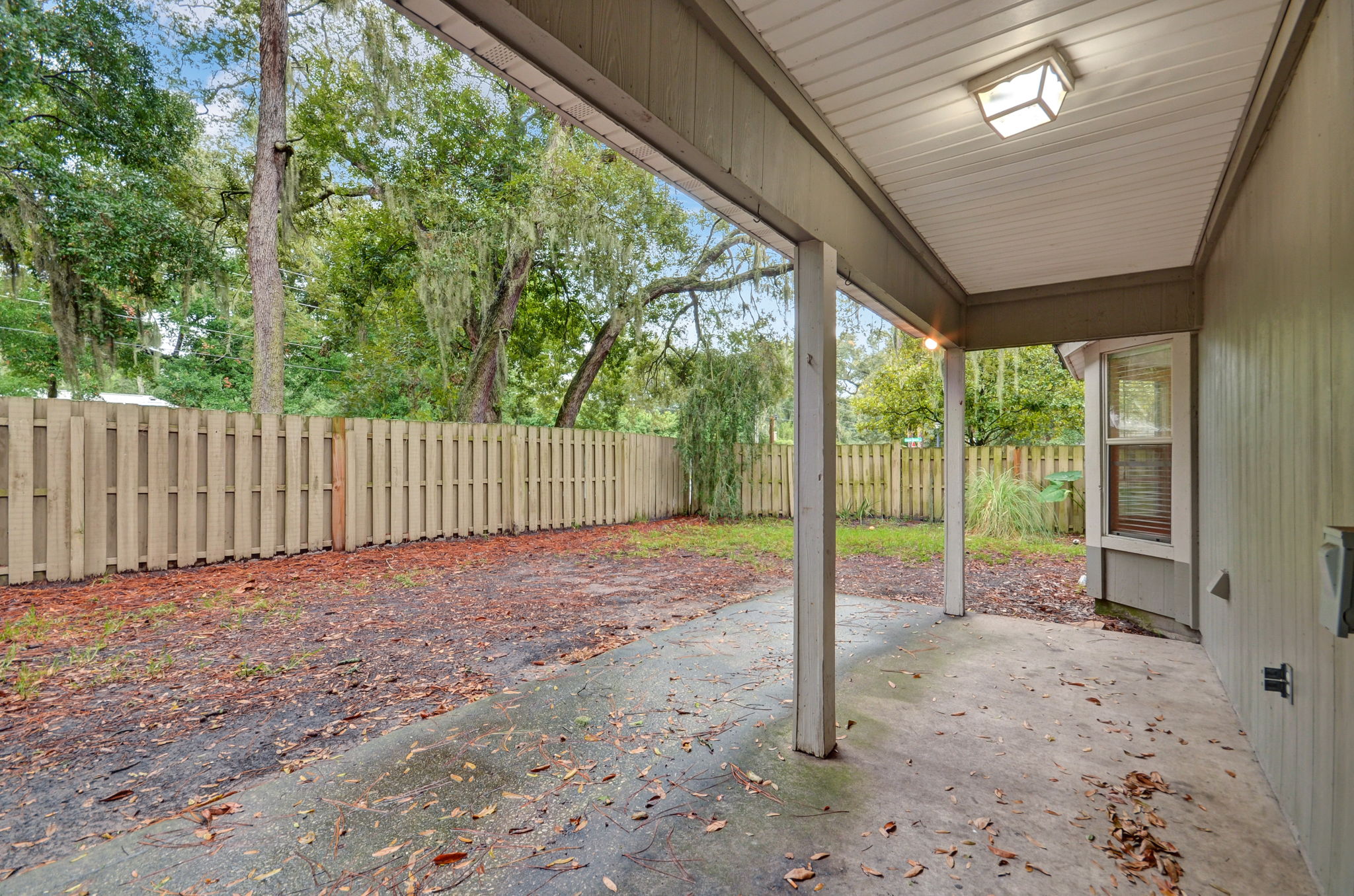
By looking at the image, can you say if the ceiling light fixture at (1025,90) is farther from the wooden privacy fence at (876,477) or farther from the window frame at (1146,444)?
the wooden privacy fence at (876,477)

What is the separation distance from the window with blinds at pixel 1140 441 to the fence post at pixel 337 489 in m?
6.85

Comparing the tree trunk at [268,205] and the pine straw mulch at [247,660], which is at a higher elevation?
the tree trunk at [268,205]

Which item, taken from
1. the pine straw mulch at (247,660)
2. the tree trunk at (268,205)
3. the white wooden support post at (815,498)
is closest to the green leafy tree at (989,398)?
the pine straw mulch at (247,660)

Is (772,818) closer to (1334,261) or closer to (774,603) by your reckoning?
(1334,261)

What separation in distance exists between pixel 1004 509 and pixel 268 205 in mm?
10409

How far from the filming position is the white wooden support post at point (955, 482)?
13.6 ft

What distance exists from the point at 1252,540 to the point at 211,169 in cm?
1219

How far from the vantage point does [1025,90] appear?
5.89ft

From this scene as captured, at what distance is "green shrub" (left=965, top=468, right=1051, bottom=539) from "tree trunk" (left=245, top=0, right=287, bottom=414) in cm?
930

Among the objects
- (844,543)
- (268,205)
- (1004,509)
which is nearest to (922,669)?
(844,543)

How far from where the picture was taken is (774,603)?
14.7ft

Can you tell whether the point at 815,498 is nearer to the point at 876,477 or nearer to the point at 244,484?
the point at 244,484

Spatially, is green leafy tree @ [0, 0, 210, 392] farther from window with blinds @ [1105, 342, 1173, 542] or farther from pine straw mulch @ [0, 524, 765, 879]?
window with blinds @ [1105, 342, 1173, 542]

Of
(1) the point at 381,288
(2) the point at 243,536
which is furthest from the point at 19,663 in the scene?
(1) the point at 381,288
